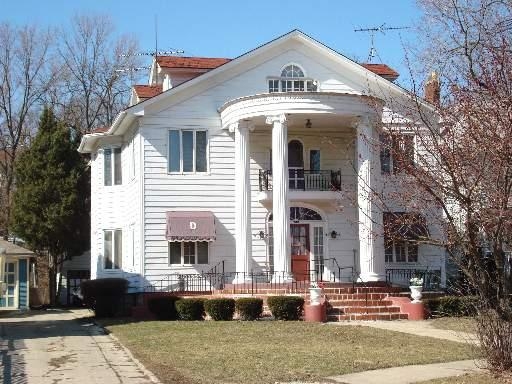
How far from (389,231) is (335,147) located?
690 inches

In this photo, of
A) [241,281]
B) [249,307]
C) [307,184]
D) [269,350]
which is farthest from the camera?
[307,184]

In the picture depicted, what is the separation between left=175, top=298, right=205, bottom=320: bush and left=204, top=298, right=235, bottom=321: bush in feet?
1.98

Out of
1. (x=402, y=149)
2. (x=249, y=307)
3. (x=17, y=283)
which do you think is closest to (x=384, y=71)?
(x=249, y=307)

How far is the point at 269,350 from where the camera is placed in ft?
51.9

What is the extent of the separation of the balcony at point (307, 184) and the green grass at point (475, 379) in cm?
1599

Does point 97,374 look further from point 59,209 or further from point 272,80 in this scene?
point 59,209

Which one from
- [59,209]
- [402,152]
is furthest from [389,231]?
[59,209]

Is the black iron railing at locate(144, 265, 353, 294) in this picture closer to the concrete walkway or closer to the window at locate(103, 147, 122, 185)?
the window at locate(103, 147, 122, 185)

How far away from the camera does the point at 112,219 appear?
3142 cm

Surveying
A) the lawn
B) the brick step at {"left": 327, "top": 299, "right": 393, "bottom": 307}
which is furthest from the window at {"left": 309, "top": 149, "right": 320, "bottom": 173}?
the lawn

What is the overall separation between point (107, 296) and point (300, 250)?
7262 millimetres

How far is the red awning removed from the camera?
27188mm

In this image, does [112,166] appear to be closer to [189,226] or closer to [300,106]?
[189,226]

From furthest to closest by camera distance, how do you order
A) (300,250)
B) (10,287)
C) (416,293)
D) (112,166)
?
(10,287) < (112,166) < (300,250) < (416,293)
